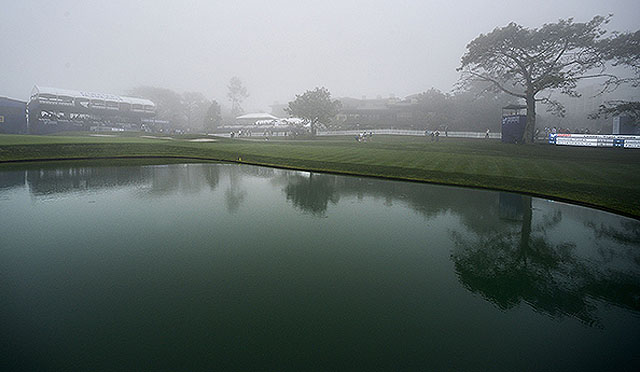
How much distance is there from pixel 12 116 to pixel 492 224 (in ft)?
258

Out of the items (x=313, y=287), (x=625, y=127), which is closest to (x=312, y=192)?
(x=313, y=287)

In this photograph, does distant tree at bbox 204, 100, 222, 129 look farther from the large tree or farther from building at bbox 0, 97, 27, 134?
the large tree

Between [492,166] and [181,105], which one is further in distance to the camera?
[181,105]

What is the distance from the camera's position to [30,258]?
6.59 meters

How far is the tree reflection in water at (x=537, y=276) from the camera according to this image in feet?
17.2

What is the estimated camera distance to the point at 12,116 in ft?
184

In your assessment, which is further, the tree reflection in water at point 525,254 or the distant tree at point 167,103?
the distant tree at point 167,103

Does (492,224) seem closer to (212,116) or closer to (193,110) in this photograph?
(212,116)

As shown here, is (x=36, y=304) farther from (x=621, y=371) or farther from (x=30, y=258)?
(x=621, y=371)

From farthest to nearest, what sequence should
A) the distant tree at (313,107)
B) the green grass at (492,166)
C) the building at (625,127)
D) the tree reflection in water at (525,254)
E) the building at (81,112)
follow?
the distant tree at (313,107) < the building at (81,112) < the building at (625,127) < the green grass at (492,166) < the tree reflection in water at (525,254)

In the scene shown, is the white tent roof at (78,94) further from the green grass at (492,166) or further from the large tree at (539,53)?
the large tree at (539,53)

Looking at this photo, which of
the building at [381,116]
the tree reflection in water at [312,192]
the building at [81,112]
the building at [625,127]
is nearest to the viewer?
the tree reflection in water at [312,192]

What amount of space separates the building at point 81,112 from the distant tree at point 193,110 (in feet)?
95.9

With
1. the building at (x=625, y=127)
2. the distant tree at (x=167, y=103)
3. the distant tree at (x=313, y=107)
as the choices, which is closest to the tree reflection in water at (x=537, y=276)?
the building at (x=625, y=127)
